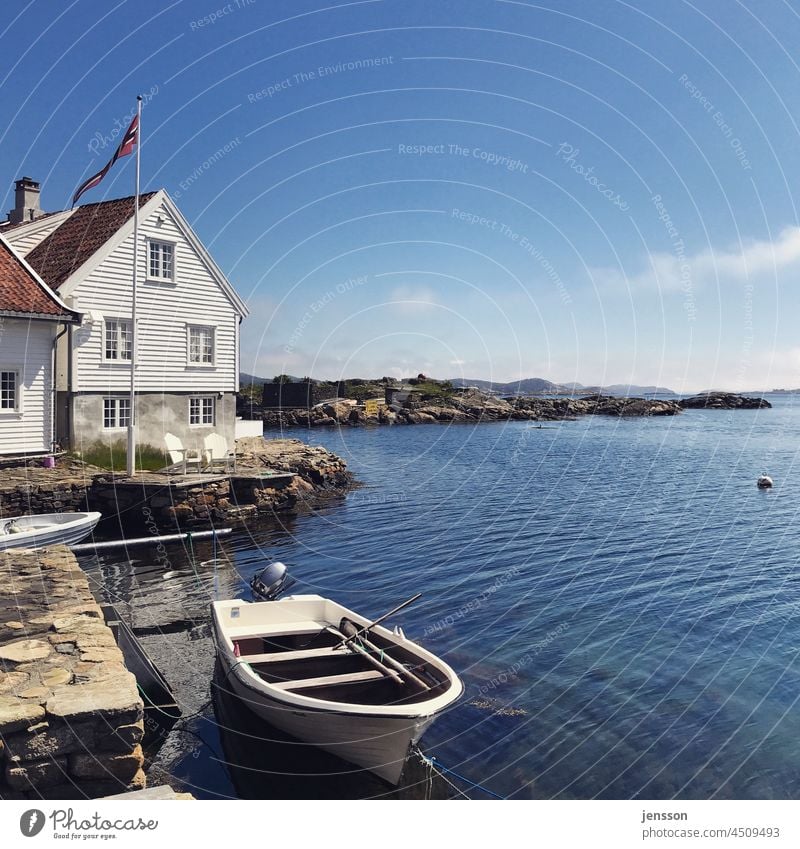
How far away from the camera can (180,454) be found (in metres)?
31.3

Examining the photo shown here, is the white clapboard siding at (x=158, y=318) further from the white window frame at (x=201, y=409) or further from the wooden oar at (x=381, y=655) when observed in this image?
the wooden oar at (x=381, y=655)

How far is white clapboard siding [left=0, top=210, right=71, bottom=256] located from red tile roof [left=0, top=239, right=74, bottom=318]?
4.90m

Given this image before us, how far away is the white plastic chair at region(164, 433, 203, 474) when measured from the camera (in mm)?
30547

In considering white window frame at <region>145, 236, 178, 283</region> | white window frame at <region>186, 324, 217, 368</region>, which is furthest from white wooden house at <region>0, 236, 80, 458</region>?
white window frame at <region>186, 324, 217, 368</region>

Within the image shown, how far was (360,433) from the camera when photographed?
8475cm

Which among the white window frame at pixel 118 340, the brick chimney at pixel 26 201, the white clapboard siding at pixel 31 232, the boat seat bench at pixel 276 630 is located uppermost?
the brick chimney at pixel 26 201

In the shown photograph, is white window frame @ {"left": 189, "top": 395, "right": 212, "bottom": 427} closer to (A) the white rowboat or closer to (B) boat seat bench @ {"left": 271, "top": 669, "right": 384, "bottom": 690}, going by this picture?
(A) the white rowboat

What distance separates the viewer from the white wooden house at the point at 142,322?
29.1 m

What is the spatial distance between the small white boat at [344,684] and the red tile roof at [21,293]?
18140mm

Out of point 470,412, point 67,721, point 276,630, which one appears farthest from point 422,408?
point 67,721

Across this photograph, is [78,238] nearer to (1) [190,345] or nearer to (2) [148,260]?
(2) [148,260]

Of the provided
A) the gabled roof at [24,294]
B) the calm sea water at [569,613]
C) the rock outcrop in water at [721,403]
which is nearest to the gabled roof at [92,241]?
the gabled roof at [24,294]
